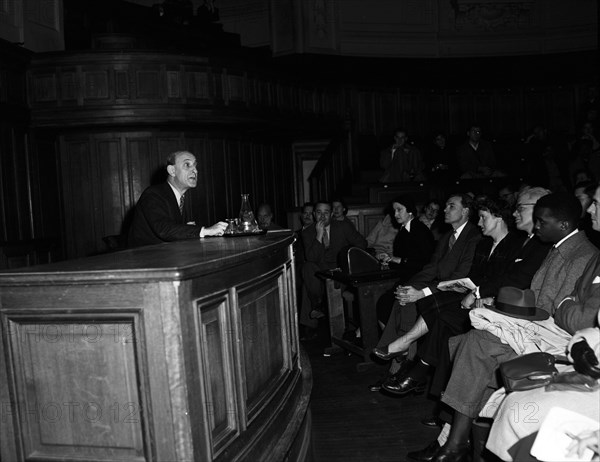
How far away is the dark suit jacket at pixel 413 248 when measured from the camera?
513 centimetres

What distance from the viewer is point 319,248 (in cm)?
645

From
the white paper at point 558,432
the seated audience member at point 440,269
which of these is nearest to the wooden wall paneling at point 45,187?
the seated audience member at point 440,269

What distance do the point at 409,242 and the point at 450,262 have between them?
750 mm

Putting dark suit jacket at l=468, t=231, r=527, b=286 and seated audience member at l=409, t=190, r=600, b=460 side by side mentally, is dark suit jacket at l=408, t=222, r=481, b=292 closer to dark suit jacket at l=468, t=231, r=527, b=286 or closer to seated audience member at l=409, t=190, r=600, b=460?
dark suit jacket at l=468, t=231, r=527, b=286

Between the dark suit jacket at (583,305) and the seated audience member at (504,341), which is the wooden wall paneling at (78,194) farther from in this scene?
the dark suit jacket at (583,305)

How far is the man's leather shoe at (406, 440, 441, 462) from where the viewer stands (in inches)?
125

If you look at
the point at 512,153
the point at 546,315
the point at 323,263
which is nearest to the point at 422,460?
the point at 546,315

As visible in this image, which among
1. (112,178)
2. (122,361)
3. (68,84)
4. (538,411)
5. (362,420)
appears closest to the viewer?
(122,361)

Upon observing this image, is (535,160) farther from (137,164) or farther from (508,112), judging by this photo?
(137,164)

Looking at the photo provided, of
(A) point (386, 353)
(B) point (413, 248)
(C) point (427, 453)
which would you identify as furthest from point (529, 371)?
(B) point (413, 248)

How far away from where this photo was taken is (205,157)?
338 inches

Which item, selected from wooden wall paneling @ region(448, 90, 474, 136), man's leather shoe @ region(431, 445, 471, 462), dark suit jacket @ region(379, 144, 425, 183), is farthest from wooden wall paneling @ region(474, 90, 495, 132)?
man's leather shoe @ region(431, 445, 471, 462)

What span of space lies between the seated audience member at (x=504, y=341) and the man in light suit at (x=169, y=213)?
1.43 metres

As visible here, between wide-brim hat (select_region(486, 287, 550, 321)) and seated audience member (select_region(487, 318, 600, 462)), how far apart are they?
61cm
